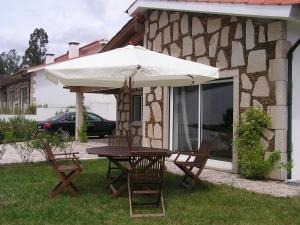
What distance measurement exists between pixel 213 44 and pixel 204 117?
1.83 metres

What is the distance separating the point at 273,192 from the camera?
7.89 metres

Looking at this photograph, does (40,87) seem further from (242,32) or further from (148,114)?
(242,32)

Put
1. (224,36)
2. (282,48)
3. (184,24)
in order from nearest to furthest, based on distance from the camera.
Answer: (282,48), (224,36), (184,24)

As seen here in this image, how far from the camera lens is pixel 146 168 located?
22.0ft

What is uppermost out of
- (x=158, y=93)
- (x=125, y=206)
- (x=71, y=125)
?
(x=158, y=93)

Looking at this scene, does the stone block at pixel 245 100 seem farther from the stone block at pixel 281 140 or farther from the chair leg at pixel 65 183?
the chair leg at pixel 65 183

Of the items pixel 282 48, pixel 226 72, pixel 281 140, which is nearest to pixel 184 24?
pixel 226 72

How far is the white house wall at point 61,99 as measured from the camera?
2797 centimetres

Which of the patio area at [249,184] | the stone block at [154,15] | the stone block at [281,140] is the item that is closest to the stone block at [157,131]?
the patio area at [249,184]

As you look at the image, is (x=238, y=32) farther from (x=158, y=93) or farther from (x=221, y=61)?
(x=158, y=93)

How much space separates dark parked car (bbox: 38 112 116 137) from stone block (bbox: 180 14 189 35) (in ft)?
34.1

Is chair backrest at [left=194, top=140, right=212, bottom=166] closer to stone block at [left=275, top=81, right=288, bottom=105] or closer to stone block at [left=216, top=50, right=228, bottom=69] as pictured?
stone block at [left=275, top=81, right=288, bottom=105]

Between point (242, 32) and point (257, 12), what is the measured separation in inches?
42.7

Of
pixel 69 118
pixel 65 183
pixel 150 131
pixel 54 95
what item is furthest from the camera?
pixel 54 95
